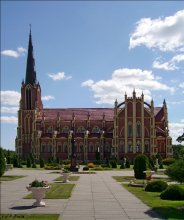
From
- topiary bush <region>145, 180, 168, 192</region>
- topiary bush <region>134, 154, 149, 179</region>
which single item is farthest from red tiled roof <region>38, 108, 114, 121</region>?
topiary bush <region>145, 180, 168, 192</region>

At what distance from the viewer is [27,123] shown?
102 m

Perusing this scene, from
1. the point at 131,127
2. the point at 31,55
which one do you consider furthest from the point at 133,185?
the point at 31,55

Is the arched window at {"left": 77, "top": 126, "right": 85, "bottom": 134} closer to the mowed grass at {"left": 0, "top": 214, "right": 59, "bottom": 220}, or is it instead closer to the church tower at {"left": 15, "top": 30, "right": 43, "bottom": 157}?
the church tower at {"left": 15, "top": 30, "right": 43, "bottom": 157}

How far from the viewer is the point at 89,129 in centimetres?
10131

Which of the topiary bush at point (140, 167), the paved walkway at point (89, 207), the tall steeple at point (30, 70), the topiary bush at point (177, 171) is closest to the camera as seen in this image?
the paved walkway at point (89, 207)

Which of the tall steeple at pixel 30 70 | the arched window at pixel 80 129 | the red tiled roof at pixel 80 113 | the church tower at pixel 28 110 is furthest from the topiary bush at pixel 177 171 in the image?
the tall steeple at pixel 30 70

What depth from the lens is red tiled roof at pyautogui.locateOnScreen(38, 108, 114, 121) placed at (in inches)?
4070

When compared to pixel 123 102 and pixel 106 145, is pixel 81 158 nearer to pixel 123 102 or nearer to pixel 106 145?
pixel 106 145

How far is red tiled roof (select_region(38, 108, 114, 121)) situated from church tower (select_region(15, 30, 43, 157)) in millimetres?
3140

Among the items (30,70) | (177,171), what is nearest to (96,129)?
(30,70)

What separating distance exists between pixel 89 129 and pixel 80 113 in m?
5.91

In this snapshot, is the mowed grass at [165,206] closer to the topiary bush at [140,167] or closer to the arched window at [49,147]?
the topiary bush at [140,167]

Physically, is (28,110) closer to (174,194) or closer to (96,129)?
(96,129)

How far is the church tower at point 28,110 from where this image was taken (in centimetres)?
10050
